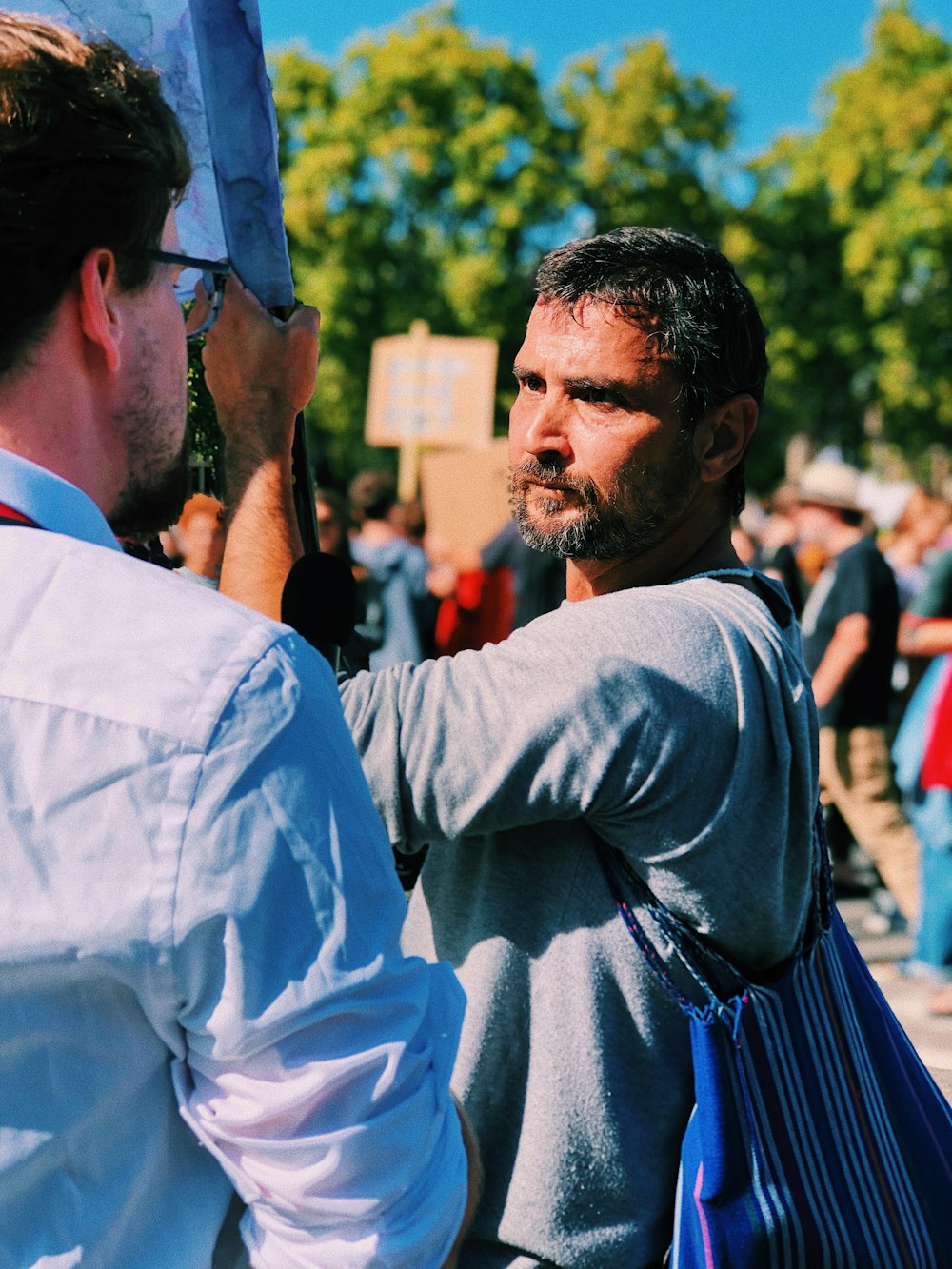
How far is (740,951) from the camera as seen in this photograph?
1.37 m

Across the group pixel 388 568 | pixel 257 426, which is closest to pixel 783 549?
pixel 388 568

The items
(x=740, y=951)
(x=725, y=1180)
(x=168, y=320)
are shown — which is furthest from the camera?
(x=740, y=951)

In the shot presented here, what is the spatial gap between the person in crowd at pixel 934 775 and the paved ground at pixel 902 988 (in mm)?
79

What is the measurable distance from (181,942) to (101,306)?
0.46 m

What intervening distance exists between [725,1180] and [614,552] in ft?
2.21

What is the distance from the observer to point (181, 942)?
0.87 m

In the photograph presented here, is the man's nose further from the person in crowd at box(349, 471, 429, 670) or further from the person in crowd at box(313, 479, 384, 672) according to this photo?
the person in crowd at box(349, 471, 429, 670)

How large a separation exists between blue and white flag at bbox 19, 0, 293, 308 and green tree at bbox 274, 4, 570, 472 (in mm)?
29431

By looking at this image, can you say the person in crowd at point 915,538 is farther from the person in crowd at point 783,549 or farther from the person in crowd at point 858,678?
the person in crowd at point 858,678

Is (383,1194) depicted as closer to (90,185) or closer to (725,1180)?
(725,1180)

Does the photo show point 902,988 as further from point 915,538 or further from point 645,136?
point 645,136

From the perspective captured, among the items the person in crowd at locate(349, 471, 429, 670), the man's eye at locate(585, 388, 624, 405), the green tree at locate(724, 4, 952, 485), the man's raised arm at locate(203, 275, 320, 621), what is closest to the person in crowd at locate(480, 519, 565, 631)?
the person in crowd at locate(349, 471, 429, 670)

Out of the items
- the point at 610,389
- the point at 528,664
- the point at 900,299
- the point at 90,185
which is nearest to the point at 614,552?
the point at 610,389

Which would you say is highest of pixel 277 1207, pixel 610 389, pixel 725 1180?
pixel 610 389
